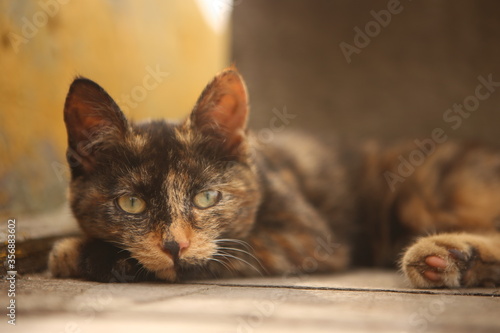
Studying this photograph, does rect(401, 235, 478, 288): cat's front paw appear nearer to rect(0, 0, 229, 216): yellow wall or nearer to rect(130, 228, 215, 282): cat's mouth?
rect(130, 228, 215, 282): cat's mouth

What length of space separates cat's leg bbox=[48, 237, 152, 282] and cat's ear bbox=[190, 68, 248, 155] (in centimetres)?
59

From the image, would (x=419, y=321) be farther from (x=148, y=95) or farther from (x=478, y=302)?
(x=148, y=95)

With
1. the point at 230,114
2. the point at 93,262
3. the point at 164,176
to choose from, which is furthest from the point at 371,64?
the point at 93,262

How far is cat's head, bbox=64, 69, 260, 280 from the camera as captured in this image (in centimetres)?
173

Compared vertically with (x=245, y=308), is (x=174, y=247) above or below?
above

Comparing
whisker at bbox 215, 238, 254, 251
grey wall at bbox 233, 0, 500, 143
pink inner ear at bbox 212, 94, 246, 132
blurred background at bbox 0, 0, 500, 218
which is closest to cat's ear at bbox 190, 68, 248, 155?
pink inner ear at bbox 212, 94, 246, 132

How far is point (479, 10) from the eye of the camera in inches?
117

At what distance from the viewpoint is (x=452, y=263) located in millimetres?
1762

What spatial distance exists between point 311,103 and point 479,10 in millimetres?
1195

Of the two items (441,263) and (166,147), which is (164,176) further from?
(441,263)

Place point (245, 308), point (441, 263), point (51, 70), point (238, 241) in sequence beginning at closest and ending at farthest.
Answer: point (245, 308) < point (441, 263) < point (238, 241) < point (51, 70)

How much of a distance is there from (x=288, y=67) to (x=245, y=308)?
2371mm

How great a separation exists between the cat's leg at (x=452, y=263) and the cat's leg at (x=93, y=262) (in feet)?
3.36

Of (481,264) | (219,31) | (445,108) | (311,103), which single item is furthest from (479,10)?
(219,31)
